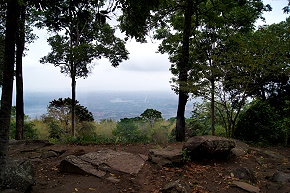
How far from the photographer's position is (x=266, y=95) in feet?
30.9

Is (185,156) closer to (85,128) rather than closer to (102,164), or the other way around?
(102,164)

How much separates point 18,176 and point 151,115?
7164 mm

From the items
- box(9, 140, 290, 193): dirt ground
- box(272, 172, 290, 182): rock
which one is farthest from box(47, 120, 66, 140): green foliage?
box(272, 172, 290, 182): rock

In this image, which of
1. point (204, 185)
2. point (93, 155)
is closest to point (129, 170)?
point (93, 155)

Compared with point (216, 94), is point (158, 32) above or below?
above

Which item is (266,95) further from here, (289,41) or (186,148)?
(186,148)

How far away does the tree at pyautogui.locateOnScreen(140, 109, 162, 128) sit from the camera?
9898 mm

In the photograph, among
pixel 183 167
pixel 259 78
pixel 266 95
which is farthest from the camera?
pixel 266 95

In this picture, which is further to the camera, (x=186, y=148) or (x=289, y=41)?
(x=289, y=41)

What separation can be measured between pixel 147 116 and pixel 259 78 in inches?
189

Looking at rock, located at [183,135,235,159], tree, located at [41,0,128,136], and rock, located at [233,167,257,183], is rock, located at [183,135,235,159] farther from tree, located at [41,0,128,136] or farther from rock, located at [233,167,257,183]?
tree, located at [41,0,128,136]

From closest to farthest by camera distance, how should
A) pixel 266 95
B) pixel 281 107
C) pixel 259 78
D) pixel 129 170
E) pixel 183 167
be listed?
1. pixel 129 170
2. pixel 183 167
3. pixel 259 78
4. pixel 281 107
5. pixel 266 95

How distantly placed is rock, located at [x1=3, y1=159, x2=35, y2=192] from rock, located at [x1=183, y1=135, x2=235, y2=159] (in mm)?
3440

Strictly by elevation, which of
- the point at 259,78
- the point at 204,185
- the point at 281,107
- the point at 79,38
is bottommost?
the point at 204,185
